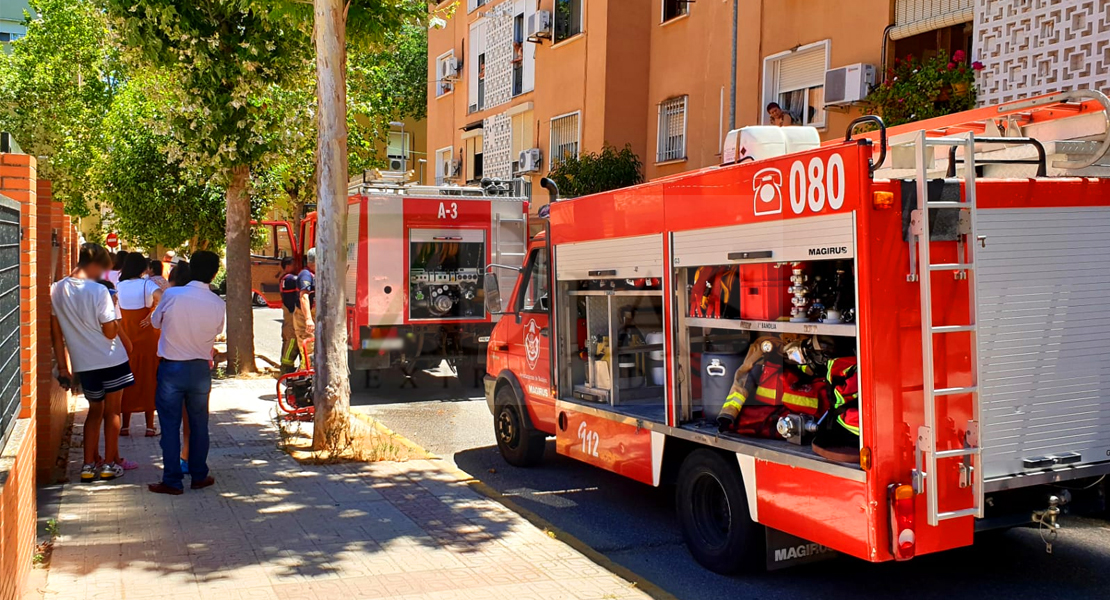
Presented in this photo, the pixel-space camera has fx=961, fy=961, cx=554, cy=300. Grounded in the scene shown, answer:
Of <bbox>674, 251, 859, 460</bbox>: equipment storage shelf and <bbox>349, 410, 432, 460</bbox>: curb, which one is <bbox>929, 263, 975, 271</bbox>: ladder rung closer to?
<bbox>674, 251, 859, 460</bbox>: equipment storage shelf

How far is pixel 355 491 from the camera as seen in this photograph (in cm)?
732

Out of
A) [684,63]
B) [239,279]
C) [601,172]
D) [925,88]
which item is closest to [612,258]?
[925,88]

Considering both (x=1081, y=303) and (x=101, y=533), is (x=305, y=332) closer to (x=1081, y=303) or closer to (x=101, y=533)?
(x=101, y=533)

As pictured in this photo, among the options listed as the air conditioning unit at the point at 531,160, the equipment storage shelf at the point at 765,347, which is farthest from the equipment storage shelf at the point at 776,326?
the air conditioning unit at the point at 531,160

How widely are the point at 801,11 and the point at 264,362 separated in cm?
1045

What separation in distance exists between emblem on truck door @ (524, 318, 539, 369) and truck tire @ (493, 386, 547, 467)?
1.62 ft

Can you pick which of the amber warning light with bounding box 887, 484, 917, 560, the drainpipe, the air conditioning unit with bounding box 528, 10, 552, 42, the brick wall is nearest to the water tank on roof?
the amber warning light with bounding box 887, 484, 917, 560

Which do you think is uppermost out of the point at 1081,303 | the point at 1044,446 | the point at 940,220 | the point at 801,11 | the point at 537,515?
the point at 801,11

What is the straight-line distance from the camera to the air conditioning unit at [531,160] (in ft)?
70.0

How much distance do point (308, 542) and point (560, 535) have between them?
162cm

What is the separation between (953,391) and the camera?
444 cm

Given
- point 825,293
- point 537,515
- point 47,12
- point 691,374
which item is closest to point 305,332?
point 537,515

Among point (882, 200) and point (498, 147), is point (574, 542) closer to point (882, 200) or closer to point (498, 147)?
point (882, 200)

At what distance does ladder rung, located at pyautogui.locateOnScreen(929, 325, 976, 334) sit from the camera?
4414 millimetres
